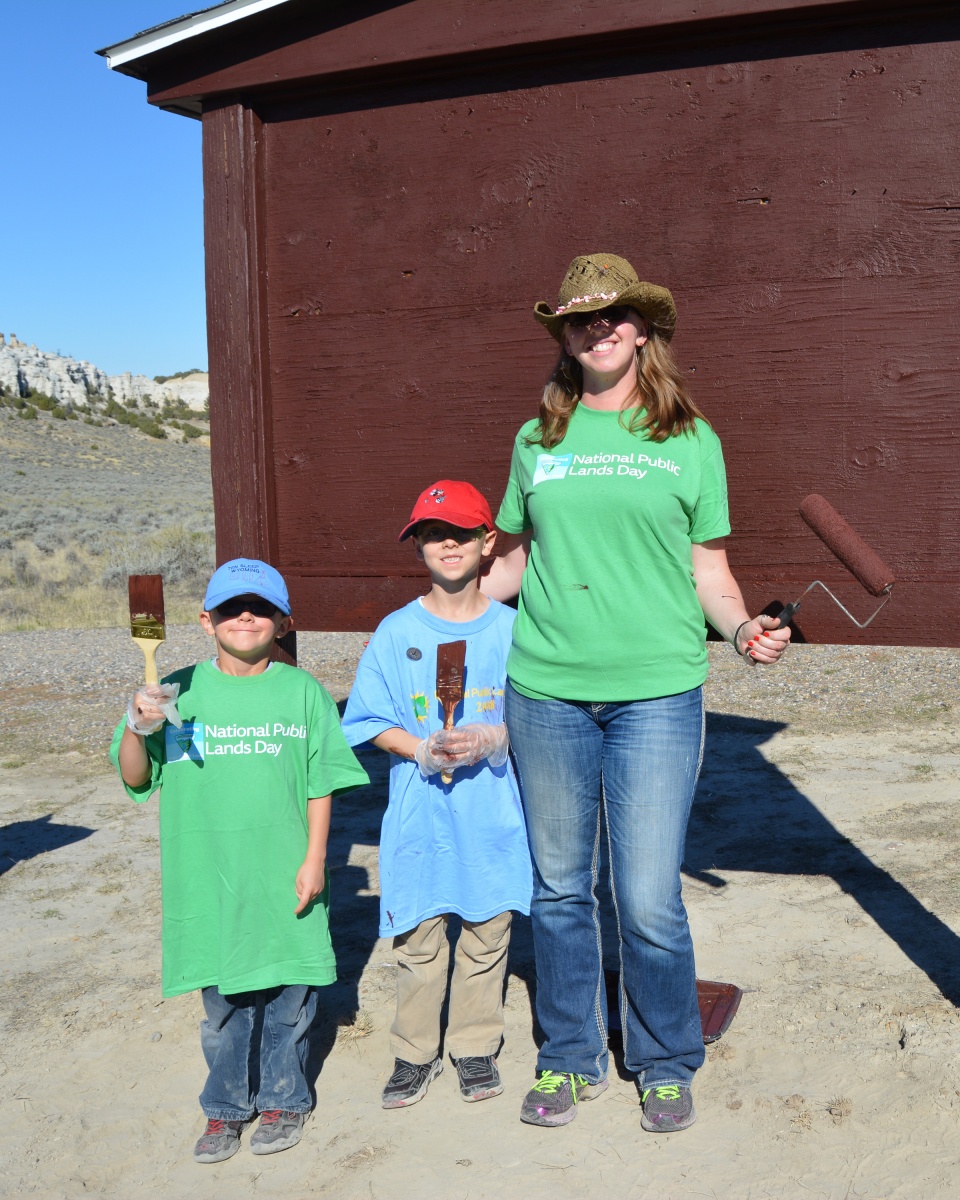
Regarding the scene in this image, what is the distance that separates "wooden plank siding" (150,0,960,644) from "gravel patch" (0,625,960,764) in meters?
4.36

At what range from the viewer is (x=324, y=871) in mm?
2805

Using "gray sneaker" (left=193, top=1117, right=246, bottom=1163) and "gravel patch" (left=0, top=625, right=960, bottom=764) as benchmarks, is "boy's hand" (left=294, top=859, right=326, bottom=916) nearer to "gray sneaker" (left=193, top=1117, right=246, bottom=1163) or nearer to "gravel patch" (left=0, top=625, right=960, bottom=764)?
"gray sneaker" (left=193, top=1117, right=246, bottom=1163)

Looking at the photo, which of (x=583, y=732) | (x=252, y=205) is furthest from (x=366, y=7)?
(x=583, y=732)

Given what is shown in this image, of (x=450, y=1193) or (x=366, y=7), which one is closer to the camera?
(x=450, y=1193)

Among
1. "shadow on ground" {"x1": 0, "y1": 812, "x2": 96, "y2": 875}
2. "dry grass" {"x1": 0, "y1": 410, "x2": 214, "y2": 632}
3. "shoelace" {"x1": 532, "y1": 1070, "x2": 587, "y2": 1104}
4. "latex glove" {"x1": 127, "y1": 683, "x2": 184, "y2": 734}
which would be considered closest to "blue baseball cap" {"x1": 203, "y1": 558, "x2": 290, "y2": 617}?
"latex glove" {"x1": 127, "y1": 683, "x2": 184, "y2": 734}

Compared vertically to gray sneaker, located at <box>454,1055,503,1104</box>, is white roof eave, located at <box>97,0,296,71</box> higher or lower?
higher

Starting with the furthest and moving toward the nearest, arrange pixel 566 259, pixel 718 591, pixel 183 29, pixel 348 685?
pixel 348 685
pixel 183 29
pixel 566 259
pixel 718 591

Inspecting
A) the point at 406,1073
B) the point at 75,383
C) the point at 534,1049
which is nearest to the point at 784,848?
the point at 534,1049

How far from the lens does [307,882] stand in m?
2.71

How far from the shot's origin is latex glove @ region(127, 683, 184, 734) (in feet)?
7.93

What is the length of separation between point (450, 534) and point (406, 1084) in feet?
4.68

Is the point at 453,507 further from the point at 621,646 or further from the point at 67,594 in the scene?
the point at 67,594

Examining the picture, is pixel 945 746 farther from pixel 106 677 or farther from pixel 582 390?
pixel 106 677

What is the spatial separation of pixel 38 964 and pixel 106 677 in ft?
19.0
